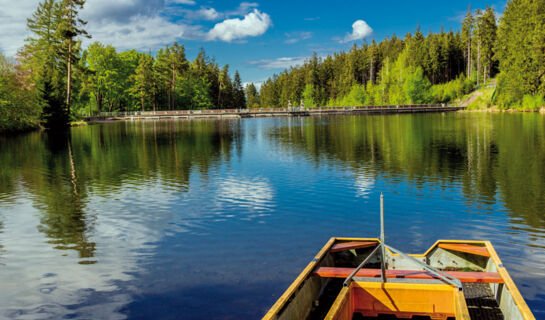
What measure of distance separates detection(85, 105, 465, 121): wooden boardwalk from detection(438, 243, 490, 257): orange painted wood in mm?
100287

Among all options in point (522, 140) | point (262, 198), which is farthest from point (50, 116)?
point (522, 140)

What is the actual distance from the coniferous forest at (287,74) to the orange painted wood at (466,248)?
54495mm

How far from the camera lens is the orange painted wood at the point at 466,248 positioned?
826cm

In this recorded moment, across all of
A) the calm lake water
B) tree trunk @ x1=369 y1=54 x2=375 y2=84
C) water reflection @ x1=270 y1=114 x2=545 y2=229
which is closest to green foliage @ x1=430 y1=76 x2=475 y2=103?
tree trunk @ x1=369 y1=54 x2=375 y2=84

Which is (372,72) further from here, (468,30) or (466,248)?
(466,248)

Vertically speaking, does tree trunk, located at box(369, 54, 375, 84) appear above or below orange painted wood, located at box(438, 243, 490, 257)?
above

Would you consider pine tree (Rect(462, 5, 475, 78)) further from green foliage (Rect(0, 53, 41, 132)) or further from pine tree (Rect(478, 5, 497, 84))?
green foliage (Rect(0, 53, 41, 132))

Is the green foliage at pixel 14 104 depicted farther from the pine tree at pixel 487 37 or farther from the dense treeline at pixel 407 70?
the pine tree at pixel 487 37

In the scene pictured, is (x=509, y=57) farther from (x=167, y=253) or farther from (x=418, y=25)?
(x=167, y=253)

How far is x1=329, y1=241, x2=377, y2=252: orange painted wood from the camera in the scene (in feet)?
28.2

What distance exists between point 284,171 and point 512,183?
450 inches

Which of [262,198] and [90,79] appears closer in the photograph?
[262,198]

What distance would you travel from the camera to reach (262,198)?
55.5ft

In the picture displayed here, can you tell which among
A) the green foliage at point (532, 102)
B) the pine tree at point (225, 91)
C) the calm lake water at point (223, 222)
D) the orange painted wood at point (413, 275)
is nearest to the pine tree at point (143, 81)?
the pine tree at point (225, 91)
